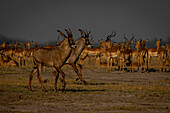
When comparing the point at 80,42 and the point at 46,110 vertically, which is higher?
the point at 80,42

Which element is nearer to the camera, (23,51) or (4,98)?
(4,98)

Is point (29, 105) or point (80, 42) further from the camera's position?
point (80, 42)

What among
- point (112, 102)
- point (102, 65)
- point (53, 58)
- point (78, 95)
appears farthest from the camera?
point (102, 65)

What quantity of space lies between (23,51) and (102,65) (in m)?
11.6

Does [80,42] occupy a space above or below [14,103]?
above

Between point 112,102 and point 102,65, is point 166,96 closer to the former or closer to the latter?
point 112,102

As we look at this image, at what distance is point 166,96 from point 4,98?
21.5 ft

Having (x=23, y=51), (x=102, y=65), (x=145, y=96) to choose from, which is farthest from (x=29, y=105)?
(x=23, y=51)

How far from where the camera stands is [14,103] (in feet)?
36.1

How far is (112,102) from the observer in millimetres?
11312

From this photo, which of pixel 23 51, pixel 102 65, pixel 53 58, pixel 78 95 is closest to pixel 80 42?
pixel 53 58

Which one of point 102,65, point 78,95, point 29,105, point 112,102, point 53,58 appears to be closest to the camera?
point 29,105

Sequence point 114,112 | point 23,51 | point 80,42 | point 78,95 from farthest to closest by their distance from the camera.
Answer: point 23,51
point 80,42
point 78,95
point 114,112

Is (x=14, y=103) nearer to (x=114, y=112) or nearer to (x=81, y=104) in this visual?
(x=81, y=104)
